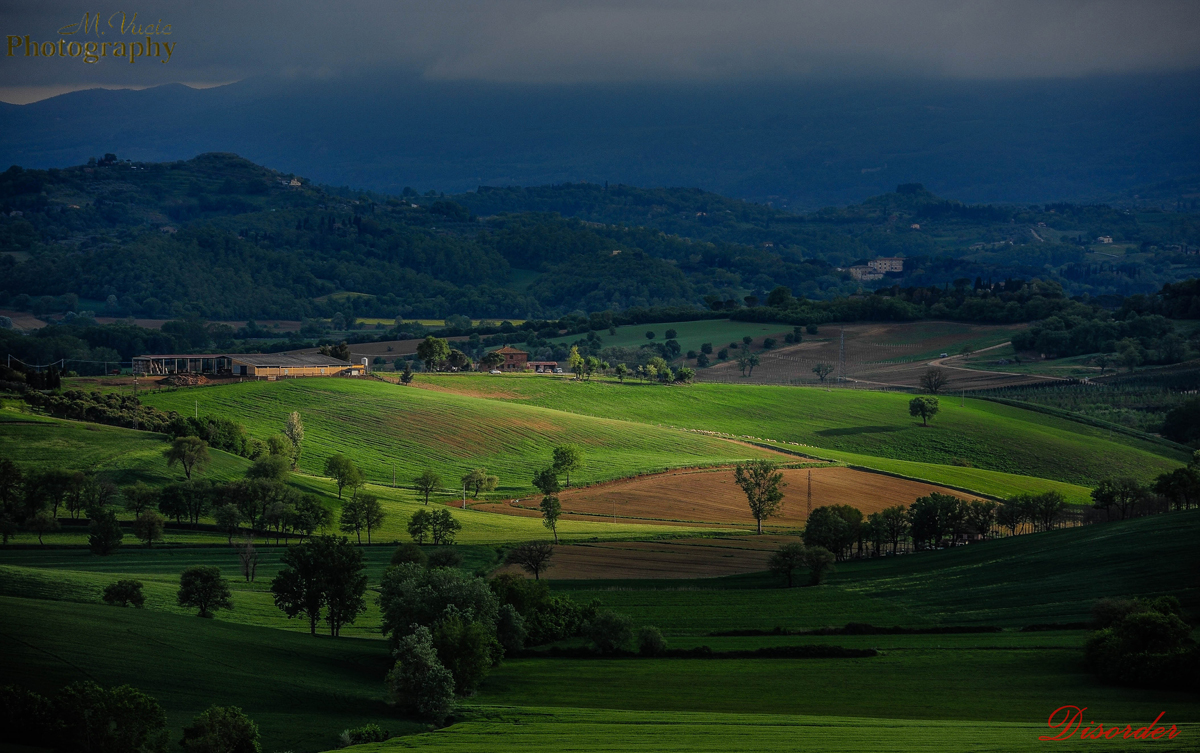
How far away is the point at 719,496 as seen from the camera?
3415 inches

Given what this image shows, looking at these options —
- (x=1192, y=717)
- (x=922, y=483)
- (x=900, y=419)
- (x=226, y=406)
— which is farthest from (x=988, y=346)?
(x=1192, y=717)

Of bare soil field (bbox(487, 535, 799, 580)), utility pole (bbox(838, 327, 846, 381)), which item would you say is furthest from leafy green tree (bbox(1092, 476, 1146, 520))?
utility pole (bbox(838, 327, 846, 381))

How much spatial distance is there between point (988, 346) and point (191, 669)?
160093mm

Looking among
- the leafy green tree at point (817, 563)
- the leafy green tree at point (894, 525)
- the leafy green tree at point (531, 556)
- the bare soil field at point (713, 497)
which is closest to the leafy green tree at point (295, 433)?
the bare soil field at point (713, 497)

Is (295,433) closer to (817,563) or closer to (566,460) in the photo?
(566,460)

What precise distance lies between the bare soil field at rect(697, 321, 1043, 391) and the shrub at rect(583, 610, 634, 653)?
107 m

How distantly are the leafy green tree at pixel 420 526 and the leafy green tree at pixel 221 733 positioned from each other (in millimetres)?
35013

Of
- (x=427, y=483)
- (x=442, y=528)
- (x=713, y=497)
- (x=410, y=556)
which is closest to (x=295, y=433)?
(x=427, y=483)

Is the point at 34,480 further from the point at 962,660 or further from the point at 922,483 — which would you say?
the point at 922,483

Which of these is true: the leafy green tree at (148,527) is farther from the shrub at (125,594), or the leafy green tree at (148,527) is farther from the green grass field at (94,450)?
the shrub at (125,594)

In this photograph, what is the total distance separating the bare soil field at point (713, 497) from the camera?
81312mm

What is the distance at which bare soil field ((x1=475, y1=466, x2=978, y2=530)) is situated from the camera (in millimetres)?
81312

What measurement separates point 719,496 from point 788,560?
25.4m

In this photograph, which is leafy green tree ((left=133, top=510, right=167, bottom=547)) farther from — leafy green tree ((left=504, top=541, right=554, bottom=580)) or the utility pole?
the utility pole
